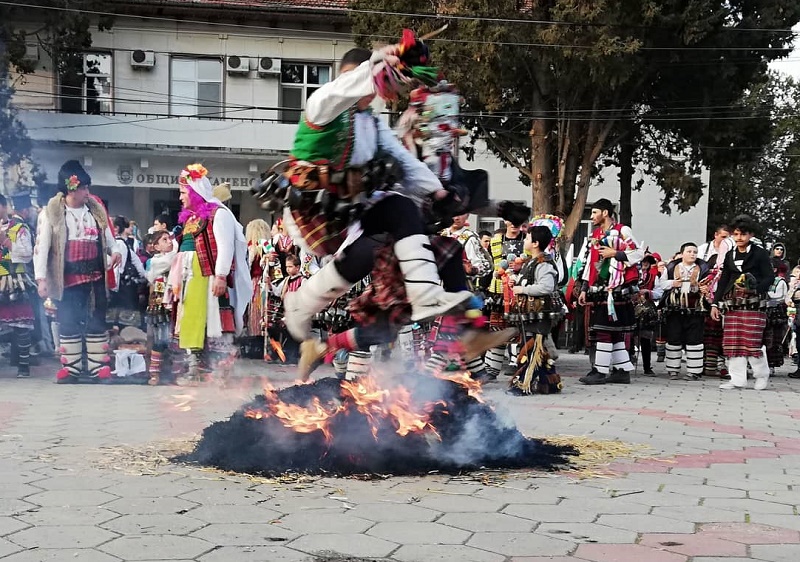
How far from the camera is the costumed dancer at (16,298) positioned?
34.4ft

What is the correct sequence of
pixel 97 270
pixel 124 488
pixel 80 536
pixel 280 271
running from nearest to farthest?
pixel 80 536
pixel 124 488
pixel 97 270
pixel 280 271

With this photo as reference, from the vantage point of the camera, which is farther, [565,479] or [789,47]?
[789,47]

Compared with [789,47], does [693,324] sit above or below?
below

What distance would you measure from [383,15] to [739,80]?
26.5ft

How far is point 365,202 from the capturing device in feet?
16.8

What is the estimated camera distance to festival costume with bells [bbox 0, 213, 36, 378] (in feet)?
34.4

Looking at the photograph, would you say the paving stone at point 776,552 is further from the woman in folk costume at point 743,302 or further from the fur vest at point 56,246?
the woman in folk costume at point 743,302

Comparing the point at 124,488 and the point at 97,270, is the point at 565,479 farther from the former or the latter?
the point at 97,270

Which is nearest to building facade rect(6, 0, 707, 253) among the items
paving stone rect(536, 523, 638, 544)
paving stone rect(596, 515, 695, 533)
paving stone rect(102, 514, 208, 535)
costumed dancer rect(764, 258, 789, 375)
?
A: costumed dancer rect(764, 258, 789, 375)

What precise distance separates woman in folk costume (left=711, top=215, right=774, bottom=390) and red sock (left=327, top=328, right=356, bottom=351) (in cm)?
720

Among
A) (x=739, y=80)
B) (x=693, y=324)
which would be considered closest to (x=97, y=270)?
(x=693, y=324)

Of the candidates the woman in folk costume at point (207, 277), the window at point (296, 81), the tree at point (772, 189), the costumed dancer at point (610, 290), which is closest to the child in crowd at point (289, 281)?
the woman in folk costume at point (207, 277)

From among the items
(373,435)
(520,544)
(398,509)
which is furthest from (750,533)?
(373,435)

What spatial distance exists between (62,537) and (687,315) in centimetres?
1013
